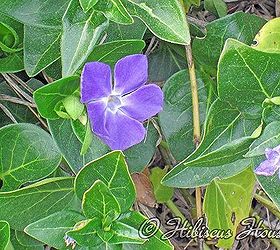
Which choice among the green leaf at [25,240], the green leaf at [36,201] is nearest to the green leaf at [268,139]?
the green leaf at [36,201]

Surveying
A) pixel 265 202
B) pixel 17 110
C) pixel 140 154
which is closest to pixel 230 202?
pixel 265 202

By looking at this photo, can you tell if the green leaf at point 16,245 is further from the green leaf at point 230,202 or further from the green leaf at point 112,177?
the green leaf at point 230,202

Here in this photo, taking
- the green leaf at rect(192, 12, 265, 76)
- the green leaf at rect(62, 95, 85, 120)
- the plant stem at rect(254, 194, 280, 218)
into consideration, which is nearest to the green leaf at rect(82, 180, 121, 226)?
the green leaf at rect(62, 95, 85, 120)

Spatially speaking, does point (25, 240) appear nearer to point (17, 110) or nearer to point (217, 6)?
point (17, 110)

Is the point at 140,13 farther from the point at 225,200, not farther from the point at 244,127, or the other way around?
the point at 225,200

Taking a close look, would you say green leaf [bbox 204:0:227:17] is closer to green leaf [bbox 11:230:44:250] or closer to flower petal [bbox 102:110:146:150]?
flower petal [bbox 102:110:146:150]

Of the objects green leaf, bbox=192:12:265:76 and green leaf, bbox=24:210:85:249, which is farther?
green leaf, bbox=192:12:265:76
